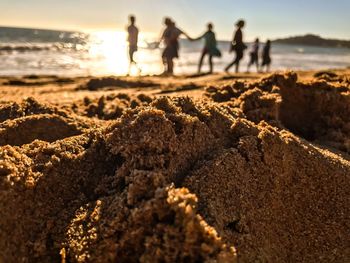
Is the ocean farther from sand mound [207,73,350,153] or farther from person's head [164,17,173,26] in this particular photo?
sand mound [207,73,350,153]

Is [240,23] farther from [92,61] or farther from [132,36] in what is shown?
[92,61]

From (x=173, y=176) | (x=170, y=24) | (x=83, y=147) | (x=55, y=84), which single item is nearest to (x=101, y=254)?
(x=173, y=176)

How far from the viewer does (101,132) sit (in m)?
2.21

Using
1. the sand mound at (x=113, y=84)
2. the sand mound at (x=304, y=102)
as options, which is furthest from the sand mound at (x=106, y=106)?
the sand mound at (x=113, y=84)

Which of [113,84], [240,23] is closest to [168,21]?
[240,23]

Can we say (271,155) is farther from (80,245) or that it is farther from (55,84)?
(55,84)

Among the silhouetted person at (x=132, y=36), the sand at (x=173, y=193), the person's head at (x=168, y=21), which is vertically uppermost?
the person's head at (x=168, y=21)

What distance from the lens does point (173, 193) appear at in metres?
1.56

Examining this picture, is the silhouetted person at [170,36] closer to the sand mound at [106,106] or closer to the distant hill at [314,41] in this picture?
the sand mound at [106,106]

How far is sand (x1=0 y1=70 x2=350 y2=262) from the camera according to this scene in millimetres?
1540

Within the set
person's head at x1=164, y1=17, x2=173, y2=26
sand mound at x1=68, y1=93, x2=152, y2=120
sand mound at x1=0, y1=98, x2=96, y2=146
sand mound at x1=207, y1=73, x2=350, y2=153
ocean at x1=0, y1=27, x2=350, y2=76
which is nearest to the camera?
sand mound at x1=0, y1=98, x2=96, y2=146

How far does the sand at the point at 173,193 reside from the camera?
154cm

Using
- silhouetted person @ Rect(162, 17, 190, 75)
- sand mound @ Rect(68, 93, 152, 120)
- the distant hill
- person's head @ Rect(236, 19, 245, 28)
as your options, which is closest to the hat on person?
person's head @ Rect(236, 19, 245, 28)

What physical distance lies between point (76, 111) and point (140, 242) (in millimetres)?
2650
